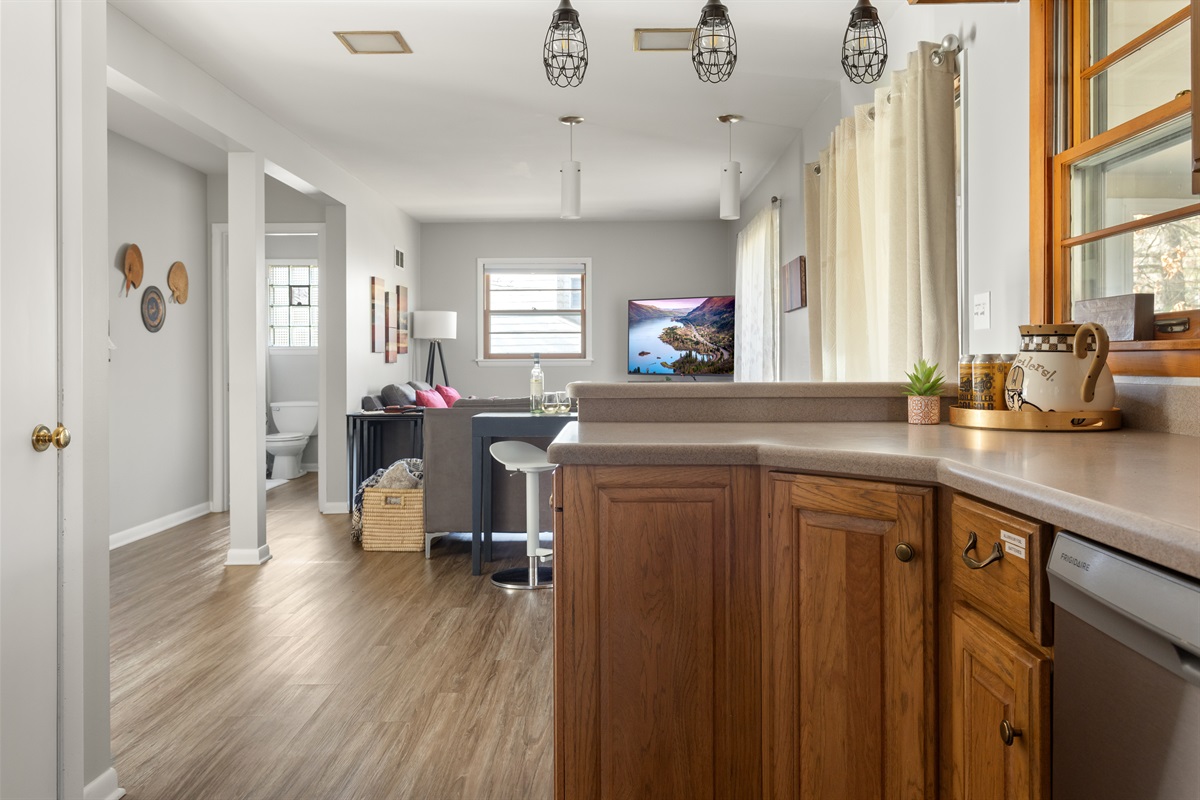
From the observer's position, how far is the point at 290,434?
791 cm

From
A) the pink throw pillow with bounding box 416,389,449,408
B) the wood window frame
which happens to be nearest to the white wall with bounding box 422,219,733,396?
the pink throw pillow with bounding box 416,389,449,408

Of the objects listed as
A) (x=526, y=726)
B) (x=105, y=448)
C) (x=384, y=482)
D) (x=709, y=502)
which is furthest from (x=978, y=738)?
(x=384, y=482)

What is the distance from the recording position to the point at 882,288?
3279 millimetres

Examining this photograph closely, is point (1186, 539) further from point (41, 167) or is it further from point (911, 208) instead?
point (911, 208)

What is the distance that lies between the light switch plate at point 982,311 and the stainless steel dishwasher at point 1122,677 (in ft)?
5.92

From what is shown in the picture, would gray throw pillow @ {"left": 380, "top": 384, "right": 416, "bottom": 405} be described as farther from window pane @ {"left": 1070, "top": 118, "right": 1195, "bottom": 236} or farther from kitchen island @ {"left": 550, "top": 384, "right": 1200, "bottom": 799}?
window pane @ {"left": 1070, "top": 118, "right": 1195, "bottom": 236}

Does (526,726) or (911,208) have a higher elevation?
(911,208)

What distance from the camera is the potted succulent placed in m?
2.11

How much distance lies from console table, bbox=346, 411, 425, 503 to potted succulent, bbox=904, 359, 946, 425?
3.83 m

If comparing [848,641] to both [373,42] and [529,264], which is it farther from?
[529,264]

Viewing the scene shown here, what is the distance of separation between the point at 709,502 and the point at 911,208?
5.77 ft

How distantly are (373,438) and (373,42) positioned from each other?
2607 mm

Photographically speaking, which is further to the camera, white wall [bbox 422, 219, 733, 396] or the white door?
white wall [bbox 422, 219, 733, 396]

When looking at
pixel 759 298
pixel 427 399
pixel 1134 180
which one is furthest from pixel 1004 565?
pixel 427 399
